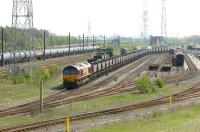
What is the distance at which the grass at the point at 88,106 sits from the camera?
27.5 metres

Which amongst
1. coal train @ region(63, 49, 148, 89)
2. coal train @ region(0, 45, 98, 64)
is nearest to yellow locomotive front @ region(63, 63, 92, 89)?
coal train @ region(63, 49, 148, 89)

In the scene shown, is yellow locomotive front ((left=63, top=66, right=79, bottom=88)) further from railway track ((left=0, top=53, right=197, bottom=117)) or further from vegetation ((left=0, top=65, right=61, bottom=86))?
vegetation ((left=0, top=65, right=61, bottom=86))

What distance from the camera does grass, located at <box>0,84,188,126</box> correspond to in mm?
27531

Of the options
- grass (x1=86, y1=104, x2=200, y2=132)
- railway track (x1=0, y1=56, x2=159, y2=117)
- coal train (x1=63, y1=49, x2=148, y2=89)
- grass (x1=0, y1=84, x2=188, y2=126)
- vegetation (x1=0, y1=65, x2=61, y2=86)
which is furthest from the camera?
vegetation (x1=0, y1=65, x2=61, y2=86)

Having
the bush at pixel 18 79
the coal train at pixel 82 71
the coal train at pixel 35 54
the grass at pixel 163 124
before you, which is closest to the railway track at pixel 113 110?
the grass at pixel 163 124

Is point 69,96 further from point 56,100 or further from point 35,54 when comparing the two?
point 35,54

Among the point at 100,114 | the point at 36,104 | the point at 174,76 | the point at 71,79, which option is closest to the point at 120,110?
the point at 100,114

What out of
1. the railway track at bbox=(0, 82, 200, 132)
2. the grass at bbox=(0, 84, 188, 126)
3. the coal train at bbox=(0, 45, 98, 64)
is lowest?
the grass at bbox=(0, 84, 188, 126)

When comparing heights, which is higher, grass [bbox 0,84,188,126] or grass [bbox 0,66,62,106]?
grass [bbox 0,66,62,106]

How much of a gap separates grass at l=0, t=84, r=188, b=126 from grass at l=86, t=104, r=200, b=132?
212 inches

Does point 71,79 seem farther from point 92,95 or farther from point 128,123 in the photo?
point 128,123

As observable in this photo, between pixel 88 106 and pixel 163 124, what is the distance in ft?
31.1

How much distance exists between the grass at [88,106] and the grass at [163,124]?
5385 mm

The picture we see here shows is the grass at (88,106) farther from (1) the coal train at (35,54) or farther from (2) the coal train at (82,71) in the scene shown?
(1) the coal train at (35,54)
